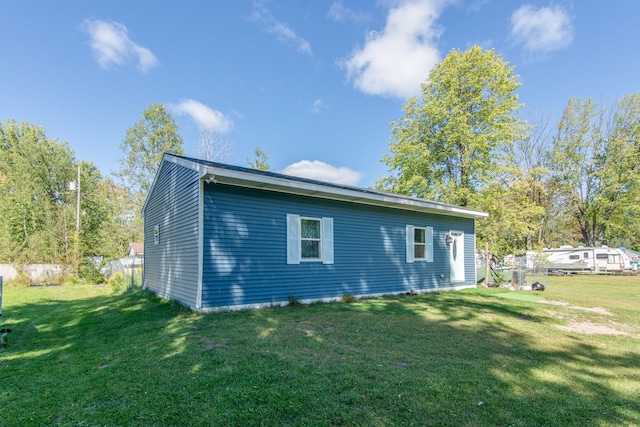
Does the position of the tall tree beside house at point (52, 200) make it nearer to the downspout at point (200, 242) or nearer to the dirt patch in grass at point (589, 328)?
the downspout at point (200, 242)

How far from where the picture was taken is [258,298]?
7176 mm

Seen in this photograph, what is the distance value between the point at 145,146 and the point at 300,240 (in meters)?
20.1

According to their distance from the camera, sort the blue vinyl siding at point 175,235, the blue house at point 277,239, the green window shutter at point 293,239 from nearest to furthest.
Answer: the blue house at point 277,239 → the blue vinyl siding at point 175,235 → the green window shutter at point 293,239

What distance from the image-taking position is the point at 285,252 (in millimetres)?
7652

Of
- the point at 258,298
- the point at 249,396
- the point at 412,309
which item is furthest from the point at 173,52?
the point at 249,396

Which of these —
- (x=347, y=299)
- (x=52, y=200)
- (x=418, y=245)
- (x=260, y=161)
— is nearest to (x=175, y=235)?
(x=347, y=299)

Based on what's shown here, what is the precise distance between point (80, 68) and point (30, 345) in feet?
44.6

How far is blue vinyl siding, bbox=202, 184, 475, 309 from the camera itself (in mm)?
6758

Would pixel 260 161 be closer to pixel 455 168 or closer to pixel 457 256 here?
pixel 455 168

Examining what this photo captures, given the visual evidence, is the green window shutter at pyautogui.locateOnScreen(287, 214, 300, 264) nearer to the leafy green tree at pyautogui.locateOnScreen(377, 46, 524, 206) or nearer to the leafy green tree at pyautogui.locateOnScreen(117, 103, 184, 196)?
the leafy green tree at pyautogui.locateOnScreen(377, 46, 524, 206)

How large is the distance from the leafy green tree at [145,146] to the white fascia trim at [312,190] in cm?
1877

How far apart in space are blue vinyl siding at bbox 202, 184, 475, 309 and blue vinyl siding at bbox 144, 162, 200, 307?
0.46m

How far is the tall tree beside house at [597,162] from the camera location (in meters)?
22.2

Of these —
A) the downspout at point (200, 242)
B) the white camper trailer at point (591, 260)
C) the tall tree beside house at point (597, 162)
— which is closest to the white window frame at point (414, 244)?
the downspout at point (200, 242)
